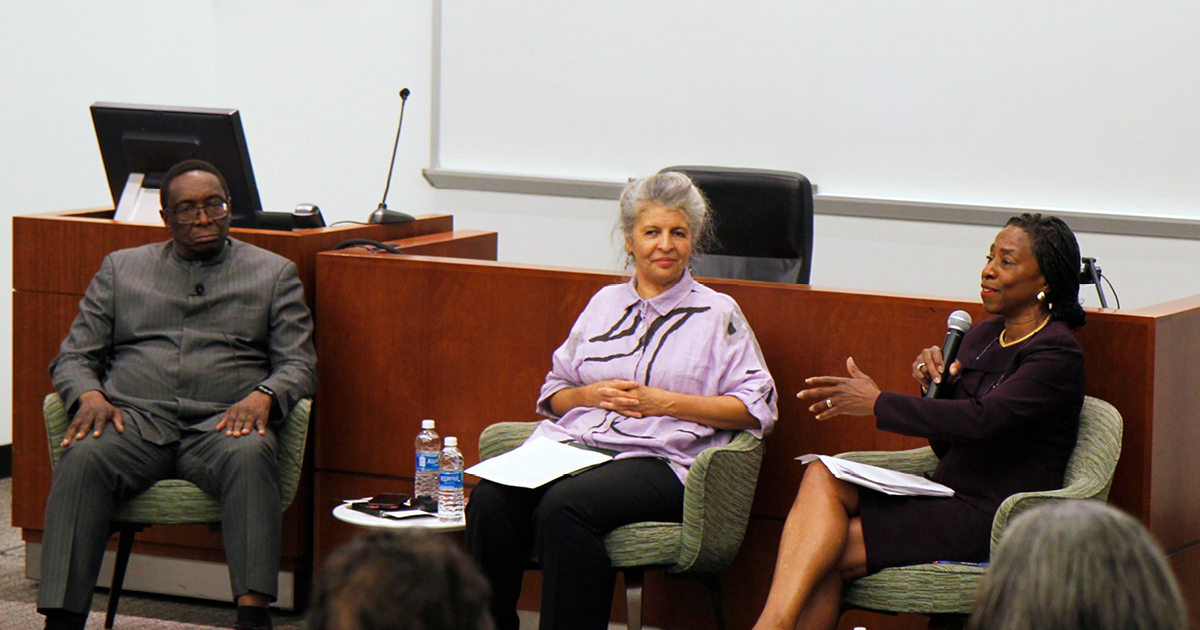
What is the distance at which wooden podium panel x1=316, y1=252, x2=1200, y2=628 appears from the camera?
114 inches

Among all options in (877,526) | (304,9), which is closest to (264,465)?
(877,526)

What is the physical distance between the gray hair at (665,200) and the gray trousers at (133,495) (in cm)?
106

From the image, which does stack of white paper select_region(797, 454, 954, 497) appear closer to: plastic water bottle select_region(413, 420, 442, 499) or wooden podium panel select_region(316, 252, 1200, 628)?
wooden podium panel select_region(316, 252, 1200, 628)

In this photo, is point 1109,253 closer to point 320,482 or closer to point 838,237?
point 838,237

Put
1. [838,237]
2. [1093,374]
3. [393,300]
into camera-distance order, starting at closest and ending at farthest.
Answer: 1. [1093,374]
2. [393,300]
3. [838,237]

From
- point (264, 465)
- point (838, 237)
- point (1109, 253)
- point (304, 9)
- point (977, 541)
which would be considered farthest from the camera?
point (304, 9)

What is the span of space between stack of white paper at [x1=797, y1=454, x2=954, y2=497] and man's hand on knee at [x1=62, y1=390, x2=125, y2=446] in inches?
67.8

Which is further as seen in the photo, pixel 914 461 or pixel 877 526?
pixel 914 461

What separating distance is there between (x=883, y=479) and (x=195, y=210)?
1885 millimetres

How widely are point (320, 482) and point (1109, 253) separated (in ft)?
9.94

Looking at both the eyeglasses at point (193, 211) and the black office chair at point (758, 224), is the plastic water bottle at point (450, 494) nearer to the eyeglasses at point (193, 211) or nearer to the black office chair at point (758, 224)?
the eyeglasses at point (193, 211)

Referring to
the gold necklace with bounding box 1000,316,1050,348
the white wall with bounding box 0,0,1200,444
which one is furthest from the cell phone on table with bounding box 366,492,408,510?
the white wall with bounding box 0,0,1200,444

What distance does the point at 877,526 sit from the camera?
2.71m

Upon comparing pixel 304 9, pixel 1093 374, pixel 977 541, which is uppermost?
pixel 304 9
